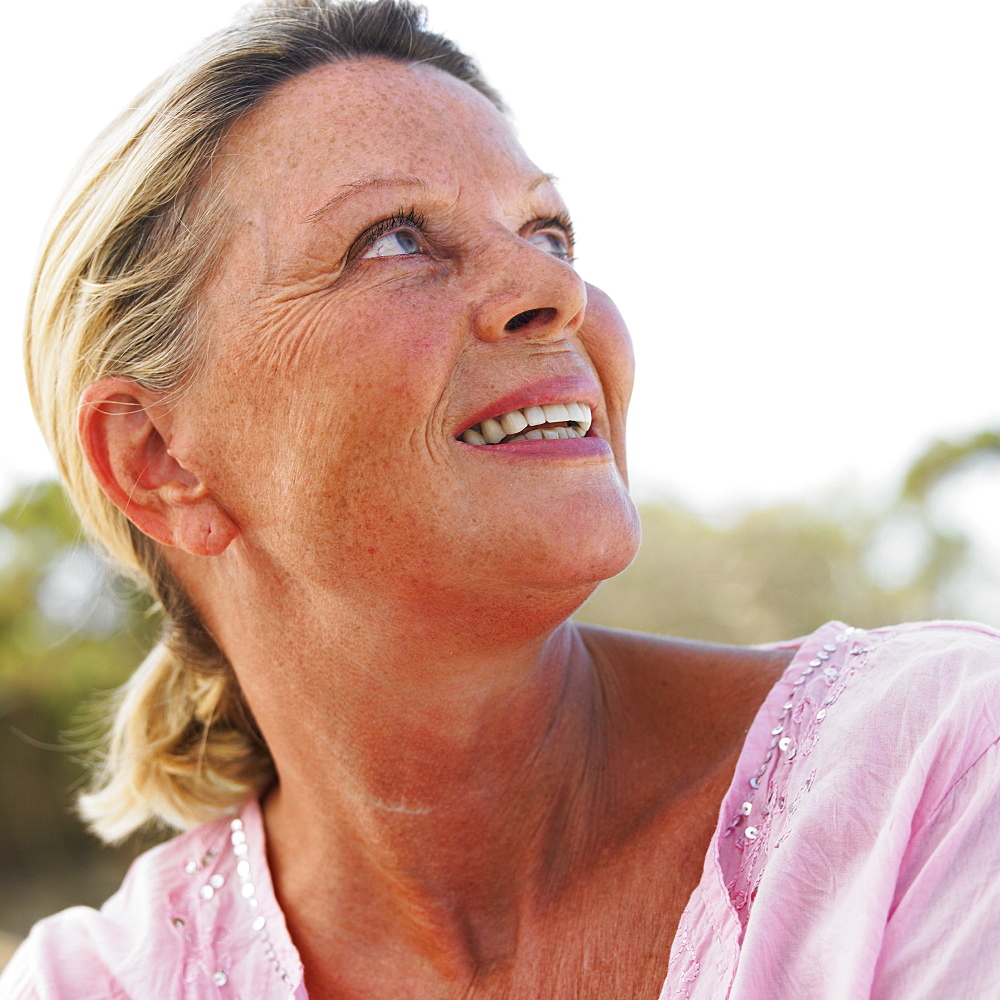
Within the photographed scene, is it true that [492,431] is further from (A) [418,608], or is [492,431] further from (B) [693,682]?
(B) [693,682]

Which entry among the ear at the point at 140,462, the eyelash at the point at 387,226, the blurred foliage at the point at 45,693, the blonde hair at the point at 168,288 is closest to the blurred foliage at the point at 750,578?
the blurred foliage at the point at 45,693

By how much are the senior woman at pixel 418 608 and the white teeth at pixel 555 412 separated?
18 millimetres

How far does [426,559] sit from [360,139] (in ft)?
2.70

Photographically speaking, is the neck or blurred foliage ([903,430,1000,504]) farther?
blurred foliage ([903,430,1000,504])

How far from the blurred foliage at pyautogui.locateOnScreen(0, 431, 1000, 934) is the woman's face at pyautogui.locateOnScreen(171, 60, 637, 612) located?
575 centimetres

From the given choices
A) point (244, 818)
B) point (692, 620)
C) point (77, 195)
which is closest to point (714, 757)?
point (244, 818)

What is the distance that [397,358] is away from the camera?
5.87ft

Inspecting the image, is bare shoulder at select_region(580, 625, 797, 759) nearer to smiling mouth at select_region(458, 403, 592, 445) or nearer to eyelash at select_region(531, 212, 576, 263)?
smiling mouth at select_region(458, 403, 592, 445)

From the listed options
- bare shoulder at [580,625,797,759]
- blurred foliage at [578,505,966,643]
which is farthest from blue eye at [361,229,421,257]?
blurred foliage at [578,505,966,643]

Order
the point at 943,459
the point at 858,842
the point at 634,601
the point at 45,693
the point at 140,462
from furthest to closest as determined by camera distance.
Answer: the point at 634,601, the point at 943,459, the point at 45,693, the point at 140,462, the point at 858,842

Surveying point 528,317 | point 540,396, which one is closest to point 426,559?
point 540,396

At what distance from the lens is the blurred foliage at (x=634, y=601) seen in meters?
8.27

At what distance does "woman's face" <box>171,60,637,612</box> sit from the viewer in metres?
1.75

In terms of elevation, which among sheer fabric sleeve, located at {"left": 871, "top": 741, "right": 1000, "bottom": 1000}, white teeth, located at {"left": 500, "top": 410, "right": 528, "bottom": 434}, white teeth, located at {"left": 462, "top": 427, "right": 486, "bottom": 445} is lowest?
sheer fabric sleeve, located at {"left": 871, "top": 741, "right": 1000, "bottom": 1000}
